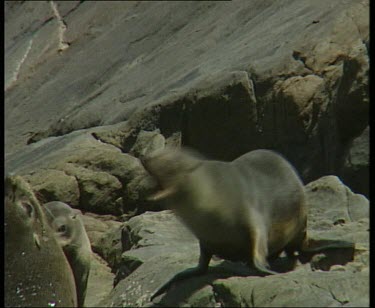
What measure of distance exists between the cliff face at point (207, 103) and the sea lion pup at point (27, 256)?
2.06 m

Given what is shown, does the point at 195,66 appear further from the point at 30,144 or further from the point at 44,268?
the point at 44,268

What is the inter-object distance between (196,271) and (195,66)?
5.22 m

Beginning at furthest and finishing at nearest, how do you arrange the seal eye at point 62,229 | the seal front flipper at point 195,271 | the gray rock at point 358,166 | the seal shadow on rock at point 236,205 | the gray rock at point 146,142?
1. the gray rock at point 146,142
2. the gray rock at point 358,166
3. the seal eye at point 62,229
4. the seal front flipper at point 195,271
5. the seal shadow on rock at point 236,205

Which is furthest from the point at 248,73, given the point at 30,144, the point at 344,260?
the point at 30,144

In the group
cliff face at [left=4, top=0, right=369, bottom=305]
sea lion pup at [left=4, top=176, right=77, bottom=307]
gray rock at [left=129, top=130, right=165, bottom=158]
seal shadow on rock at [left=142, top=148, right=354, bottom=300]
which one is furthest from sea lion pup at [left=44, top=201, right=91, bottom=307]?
gray rock at [left=129, top=130, right=165, bottom=158]

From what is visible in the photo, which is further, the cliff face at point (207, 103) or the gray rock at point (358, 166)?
the cliff face at point (207, 103)

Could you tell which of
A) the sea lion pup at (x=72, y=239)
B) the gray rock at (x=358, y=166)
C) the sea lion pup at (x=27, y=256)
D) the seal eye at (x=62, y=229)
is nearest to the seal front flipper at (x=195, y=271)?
the sea lion pup at (x=27, y=256)

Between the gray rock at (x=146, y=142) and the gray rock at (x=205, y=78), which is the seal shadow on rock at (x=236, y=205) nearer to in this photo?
the gray rock at (x=205, y=78)

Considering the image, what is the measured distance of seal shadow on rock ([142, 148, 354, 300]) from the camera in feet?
17.7

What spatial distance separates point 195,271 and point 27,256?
0.97 meters

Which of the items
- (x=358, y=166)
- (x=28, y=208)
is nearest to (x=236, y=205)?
(x=28, y=208)

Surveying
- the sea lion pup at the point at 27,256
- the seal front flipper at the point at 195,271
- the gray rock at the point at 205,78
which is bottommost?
the gray rock at the point at 205,78

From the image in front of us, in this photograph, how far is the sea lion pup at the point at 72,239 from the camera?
668cm

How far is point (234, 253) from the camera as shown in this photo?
564cm
